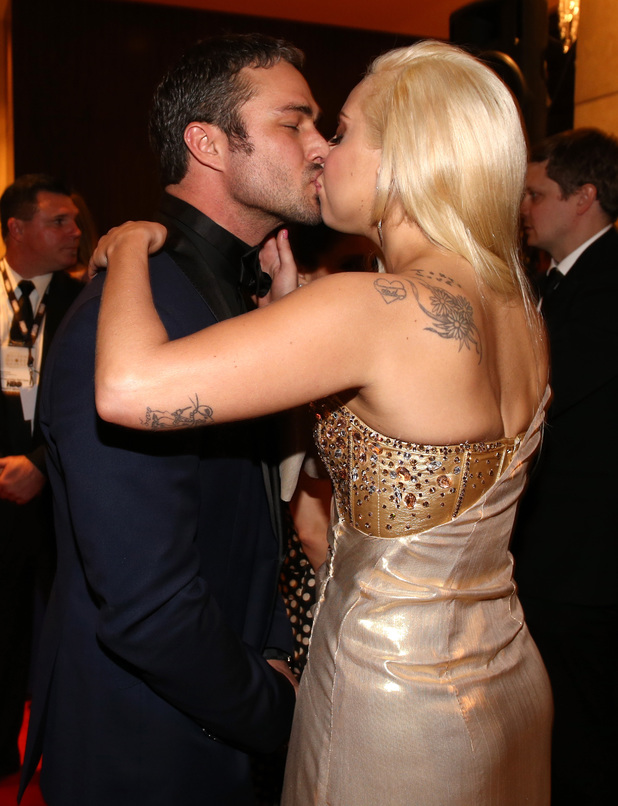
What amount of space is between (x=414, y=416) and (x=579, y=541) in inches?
65.4

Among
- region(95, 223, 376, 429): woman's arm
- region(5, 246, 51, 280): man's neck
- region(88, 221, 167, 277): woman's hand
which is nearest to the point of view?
region(95, 223, 376, 429): woman's arm

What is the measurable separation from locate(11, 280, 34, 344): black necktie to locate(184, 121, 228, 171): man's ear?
1.78 m

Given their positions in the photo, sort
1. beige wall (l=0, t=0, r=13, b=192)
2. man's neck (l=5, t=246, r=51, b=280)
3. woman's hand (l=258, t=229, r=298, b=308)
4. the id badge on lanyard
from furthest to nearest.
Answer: beige wall (l=0, t=0, r=13, b=192)
man's neck (l=5, t=246, r=51, b=280)
the id badge on lanyard
woman's hand (l=258, t=229, r=298, b=308)

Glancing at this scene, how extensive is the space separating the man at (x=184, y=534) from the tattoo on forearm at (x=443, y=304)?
343 mm

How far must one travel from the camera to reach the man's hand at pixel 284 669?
1445 millimetres

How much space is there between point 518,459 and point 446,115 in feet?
1.96

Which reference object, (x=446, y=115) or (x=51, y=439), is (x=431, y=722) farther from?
(x=446, y=115)

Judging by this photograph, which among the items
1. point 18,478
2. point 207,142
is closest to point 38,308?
point 18,478

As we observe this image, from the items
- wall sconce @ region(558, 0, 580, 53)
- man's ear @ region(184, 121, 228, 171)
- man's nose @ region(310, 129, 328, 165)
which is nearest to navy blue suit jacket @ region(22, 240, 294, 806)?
man's ear @ region(184, 121, 228, 171)

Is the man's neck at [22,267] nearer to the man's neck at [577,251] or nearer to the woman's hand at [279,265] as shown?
the woman's hand at [279,265]

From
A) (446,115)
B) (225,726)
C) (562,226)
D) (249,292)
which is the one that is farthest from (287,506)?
(562,226)

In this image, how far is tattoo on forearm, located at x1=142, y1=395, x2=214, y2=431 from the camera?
1053 mm

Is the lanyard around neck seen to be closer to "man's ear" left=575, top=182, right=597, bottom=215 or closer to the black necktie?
the black necktie

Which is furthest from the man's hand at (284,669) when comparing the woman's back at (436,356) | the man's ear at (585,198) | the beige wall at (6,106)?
the beige wall at (6,106)
